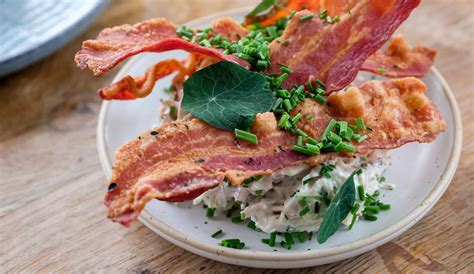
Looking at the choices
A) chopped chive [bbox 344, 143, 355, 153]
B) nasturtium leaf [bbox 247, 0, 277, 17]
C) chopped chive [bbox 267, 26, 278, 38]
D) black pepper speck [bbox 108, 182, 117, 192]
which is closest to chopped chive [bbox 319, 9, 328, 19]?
chopped chive [bbox 267, 26, 278, 38]

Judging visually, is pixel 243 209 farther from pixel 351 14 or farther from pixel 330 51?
pixel 351 14

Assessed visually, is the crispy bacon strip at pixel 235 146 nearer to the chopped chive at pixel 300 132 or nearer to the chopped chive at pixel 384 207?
the chopped chive at pixel 300 132

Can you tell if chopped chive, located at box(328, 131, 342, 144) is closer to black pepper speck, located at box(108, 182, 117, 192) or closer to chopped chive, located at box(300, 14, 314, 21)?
chopped chive, located at box(300, 14, 314, 21)

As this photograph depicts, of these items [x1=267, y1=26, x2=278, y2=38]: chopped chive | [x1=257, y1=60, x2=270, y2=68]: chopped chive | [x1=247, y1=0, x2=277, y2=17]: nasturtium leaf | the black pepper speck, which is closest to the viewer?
the black pepper speck

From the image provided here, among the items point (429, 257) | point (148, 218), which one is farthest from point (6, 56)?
point (429, 257)

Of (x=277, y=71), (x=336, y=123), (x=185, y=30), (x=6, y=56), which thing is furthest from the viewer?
→ (x=6, y=56)

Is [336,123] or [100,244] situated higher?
[336,123]
